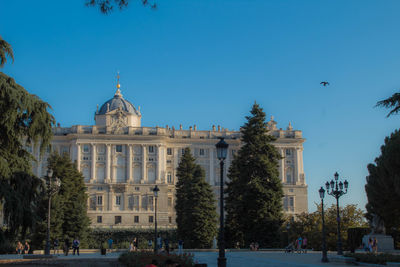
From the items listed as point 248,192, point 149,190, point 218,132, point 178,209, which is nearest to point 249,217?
point 248,192

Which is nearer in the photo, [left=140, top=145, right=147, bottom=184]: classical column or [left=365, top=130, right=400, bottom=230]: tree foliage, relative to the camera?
[left=365, top=130, right=400, bottom=230]: tree foliage

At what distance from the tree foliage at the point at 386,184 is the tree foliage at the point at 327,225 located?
545cm

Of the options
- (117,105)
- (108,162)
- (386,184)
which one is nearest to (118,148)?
(108,162)

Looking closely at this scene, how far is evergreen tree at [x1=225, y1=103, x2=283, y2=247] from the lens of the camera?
45500 millimetres

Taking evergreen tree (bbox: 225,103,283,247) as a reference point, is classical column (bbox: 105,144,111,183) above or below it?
above

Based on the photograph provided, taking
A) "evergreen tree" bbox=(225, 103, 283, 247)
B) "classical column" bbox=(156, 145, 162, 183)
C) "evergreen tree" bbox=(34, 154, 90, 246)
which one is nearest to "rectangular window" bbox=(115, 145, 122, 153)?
"classical column" bbox=(156, 145, 162, 183)

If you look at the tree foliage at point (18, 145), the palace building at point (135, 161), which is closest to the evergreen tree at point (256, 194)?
the tree foliage at point (18, 145)

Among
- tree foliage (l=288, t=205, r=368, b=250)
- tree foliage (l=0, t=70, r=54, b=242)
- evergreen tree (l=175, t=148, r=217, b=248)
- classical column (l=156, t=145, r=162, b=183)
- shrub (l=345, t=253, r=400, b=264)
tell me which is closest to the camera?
tree foliage (l=0, t=70, r=54, b=242)

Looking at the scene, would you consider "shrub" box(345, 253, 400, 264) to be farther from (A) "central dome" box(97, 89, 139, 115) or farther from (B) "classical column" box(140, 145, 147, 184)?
(A) "central dome" box(97, 89, 139, 115)

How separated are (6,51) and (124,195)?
68516mm

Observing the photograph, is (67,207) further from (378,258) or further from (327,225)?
(378,258)

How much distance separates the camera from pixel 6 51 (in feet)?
76.0

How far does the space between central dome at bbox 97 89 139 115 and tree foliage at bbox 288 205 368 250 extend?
181ft

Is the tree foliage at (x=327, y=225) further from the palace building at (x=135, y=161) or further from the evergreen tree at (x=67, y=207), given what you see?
the palace building at (x=135, y=161)
